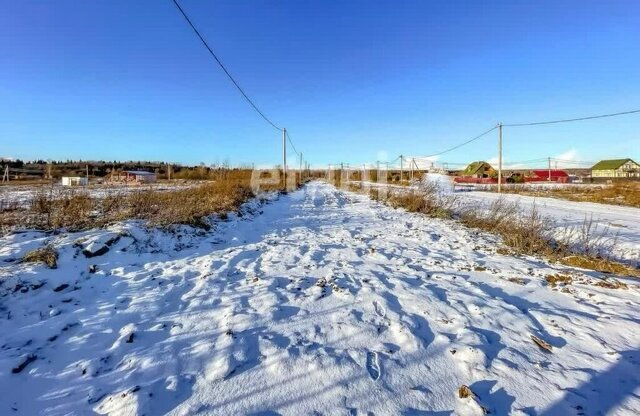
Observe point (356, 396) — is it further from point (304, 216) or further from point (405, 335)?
point (304, 216)

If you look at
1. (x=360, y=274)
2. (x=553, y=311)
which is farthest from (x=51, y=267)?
(x=553, y=311)

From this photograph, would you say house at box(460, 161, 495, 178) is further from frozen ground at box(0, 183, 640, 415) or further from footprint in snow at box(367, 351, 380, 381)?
footprint in snow at box(367, 351, 380, 381)

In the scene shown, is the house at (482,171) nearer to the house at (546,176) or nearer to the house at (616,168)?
the house at (546,176)

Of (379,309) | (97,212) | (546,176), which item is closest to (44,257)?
(97,212)

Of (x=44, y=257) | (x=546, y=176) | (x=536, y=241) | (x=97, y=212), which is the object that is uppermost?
(x=546, y=176)

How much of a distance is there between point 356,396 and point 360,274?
2477 mm

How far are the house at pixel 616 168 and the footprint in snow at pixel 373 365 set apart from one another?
80.1 m

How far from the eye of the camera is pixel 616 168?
6538cm

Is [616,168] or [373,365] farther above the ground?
[616,168]

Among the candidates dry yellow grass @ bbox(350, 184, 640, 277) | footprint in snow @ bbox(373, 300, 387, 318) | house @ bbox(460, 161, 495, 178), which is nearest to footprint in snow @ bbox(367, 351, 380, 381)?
footprint in snow @ bbox(373, 300, 387, 318)

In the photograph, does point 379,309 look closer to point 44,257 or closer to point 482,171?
point 44,257

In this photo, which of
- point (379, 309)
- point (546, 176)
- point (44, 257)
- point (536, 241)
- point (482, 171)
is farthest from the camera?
point (546, 176)

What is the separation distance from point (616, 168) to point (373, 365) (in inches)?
3502

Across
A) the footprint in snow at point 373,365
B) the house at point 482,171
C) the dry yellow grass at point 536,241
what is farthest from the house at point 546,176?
the footprint in snow at point 373,365
